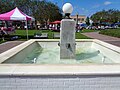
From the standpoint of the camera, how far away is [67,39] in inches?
299

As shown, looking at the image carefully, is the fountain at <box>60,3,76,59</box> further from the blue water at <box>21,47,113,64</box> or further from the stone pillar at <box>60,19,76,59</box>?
the blue water at <box>21,47,113,64</box>

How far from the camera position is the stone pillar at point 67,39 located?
24.5ft

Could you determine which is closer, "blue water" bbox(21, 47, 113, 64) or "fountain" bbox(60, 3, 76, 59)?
"blue water" bbox(21, 47, 113, 64)

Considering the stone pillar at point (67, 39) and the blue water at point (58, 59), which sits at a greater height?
the stone pillar at point (67, 39)

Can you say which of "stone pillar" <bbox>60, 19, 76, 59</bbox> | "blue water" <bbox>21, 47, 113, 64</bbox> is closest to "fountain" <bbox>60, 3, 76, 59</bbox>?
"stone pillar" <bbox>60, 19, 76, 59</bbox>

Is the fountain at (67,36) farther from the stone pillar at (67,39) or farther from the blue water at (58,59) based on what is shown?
the blue water at (58,59)

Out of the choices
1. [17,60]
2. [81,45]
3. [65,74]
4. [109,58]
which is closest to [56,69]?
[65,74]

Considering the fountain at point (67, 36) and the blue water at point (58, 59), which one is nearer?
the blue water at point (58, 59)

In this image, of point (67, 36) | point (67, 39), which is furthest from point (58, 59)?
point (67, 36)

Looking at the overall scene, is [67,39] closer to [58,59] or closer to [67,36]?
[67,36]

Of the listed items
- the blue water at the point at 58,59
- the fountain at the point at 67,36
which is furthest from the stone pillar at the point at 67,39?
the blue water at the point at 58,59

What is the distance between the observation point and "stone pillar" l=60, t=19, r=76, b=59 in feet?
24.5

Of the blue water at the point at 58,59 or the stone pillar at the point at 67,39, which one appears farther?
the stone pillar at the point at 67,39

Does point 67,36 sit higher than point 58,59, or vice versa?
point 67,36
